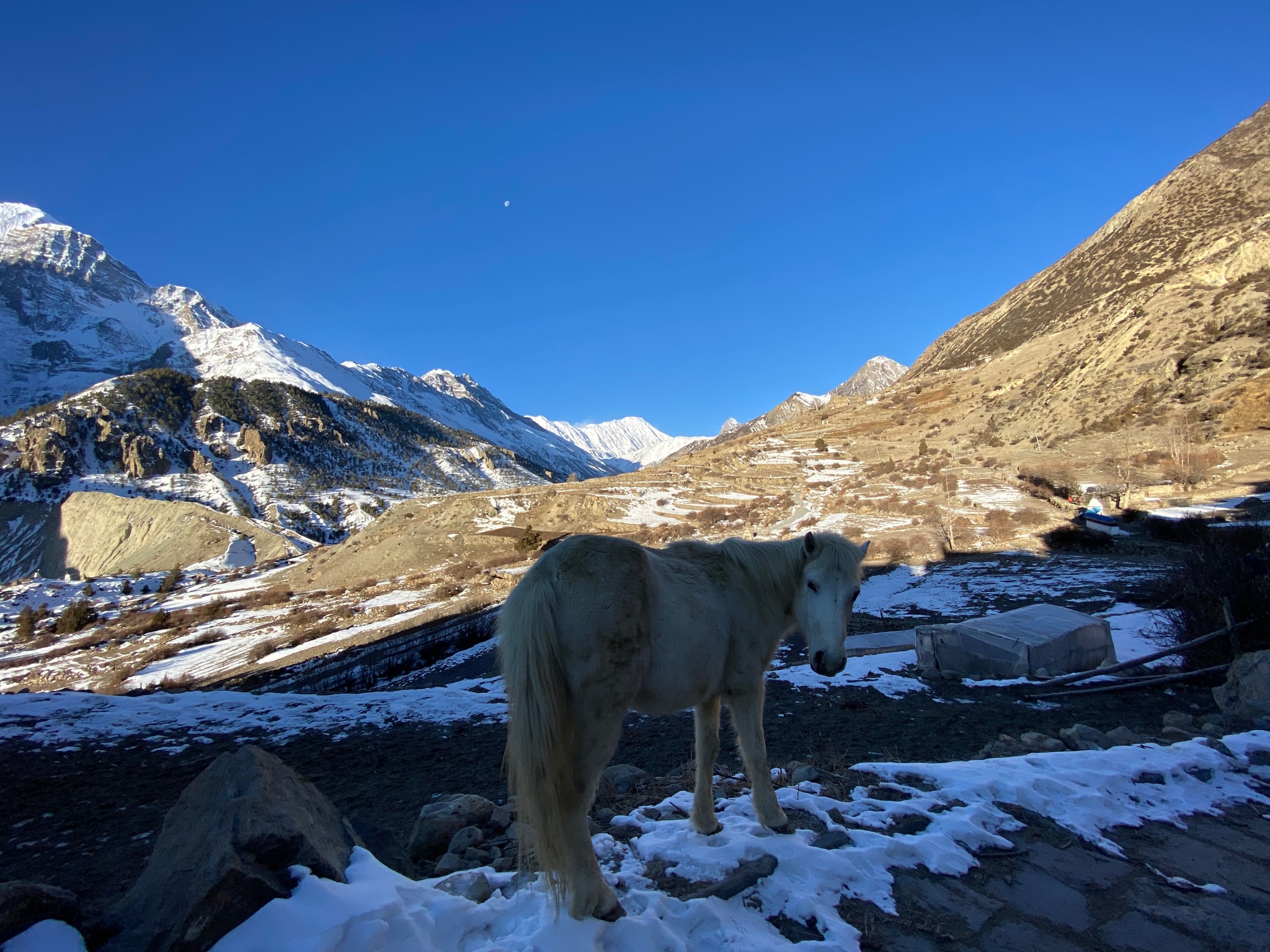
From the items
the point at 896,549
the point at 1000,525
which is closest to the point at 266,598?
the point at 896,549

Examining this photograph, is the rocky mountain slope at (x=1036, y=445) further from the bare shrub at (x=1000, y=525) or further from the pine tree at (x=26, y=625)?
the pine tree at (x=26, y=625)

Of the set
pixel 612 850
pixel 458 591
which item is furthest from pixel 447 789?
pixel 458 591

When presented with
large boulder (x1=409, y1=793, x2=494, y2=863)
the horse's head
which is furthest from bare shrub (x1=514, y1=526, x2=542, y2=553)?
the horse's head

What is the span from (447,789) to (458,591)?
1909 cm

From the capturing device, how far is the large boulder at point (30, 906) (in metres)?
1.96

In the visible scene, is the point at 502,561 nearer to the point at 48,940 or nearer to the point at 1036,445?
the point at 48,940

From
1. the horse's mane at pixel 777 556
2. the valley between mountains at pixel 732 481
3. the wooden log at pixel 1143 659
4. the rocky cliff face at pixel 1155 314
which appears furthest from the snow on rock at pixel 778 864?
the rocky cliff face at pixel 1155 314

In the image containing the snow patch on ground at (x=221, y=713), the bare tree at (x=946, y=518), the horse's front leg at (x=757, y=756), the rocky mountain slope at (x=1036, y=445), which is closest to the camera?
the horse's front leg at (x=757, y=756)

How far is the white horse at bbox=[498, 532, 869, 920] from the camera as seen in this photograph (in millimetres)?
2760

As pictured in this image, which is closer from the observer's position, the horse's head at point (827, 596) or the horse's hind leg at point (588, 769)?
the horse's hind leg at point (588, 769)

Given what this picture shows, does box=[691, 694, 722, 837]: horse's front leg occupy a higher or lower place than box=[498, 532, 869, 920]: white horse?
lower

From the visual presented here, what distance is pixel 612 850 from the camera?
3566 mm

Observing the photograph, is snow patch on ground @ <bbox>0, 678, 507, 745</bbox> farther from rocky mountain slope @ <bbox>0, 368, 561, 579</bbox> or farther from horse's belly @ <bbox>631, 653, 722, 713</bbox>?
rocky mountain slope @ <bbox>0, 368, 561, 579</bbox>

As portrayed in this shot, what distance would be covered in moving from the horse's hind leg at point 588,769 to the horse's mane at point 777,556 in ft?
3.82
